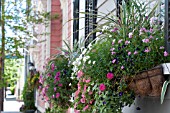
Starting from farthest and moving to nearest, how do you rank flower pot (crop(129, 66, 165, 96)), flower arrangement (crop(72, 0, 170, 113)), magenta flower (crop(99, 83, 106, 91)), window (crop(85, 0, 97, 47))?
1. window (crop(85, 0, 97, 47))
2. magenta flower (crop(99, 83, 106, 91))
3. flower arrangement (crop(72, 0, 170, 113))
4. flower pot (crop(129, 66, 165, 96))

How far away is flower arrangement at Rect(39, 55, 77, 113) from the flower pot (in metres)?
2.49

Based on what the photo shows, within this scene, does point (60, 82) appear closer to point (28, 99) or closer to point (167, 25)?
point (167, 25)

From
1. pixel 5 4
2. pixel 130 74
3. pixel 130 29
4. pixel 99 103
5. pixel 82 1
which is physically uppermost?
pixel 5 4

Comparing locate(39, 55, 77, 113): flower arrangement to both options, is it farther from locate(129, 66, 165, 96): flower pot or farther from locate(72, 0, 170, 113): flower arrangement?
locate(129, 66, 165, 96): flower pot

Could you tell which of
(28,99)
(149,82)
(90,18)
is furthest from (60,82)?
(28,99)

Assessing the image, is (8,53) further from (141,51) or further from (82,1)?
(141,51)

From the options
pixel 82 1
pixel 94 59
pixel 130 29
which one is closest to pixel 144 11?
pixel 130 29

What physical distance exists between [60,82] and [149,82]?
9.04ft

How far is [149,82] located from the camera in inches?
103

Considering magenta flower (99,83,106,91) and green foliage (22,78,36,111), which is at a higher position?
magenta flower (99,83,106,91)

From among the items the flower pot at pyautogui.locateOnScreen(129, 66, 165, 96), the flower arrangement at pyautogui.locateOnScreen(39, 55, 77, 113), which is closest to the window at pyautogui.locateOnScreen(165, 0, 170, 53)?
the flower pot at pyautogui.locateOnScreen(129, 66, 165, 96)

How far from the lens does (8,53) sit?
43.6ft

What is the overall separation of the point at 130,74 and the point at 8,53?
1085 centimetres

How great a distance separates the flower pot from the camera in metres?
2.58
